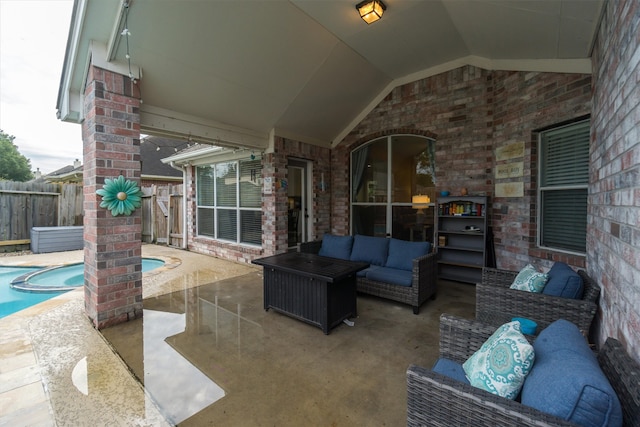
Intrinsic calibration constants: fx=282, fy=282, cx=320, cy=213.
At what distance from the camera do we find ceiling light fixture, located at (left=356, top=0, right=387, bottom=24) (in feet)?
11.0

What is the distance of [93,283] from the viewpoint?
3.27 m

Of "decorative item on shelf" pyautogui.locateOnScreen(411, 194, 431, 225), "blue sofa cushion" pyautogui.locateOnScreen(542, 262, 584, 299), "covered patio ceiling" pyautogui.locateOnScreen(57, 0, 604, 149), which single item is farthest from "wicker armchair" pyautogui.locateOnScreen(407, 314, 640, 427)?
"decorative item on shelf" pyautogui.locateOnScreen(411, 194, 431, 225)

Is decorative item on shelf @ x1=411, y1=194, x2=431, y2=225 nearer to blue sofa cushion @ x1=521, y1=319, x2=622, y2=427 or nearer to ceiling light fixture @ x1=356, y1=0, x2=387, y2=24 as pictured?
ceiling light fixture @ x1=356, y1=0, x2=387, y2=24

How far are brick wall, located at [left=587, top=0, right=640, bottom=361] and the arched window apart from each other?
3092 mm

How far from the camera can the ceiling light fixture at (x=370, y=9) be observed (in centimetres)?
336

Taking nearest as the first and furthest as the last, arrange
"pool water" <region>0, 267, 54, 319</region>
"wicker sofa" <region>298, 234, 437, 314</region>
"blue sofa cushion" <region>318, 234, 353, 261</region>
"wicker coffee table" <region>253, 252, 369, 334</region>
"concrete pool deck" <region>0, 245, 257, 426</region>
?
1. "concrete pool deck" <region>0, 245, 257, 426</region>
2. "wicker coffee table" <region>253, 252, 369, 334</region>
3. "wicker sofa" <region>298, 234, 437, 314</region>
4. "pool water" <region>0, 267, 54, 319</region>
5. "blue sofa cushion" <region>318, 234, 353, 261</region>

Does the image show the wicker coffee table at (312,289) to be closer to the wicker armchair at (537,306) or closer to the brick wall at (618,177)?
the wicker armchair at (537,306)

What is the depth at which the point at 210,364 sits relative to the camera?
2.52m

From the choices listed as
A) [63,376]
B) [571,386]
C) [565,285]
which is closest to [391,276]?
[565,285]

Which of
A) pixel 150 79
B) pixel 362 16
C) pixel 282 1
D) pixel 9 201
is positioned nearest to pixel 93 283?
pixel 150 79

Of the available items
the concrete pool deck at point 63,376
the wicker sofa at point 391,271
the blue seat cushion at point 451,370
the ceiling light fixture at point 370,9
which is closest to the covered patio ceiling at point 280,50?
the ceiling light fixture at point 370,9

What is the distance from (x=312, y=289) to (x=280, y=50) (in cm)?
332

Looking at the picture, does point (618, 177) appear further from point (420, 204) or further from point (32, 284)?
point (32, 284)

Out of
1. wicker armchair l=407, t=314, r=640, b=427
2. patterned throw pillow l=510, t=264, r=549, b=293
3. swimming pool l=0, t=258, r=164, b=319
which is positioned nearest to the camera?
wicker armchair l=407, t=314, r=640, b=427
